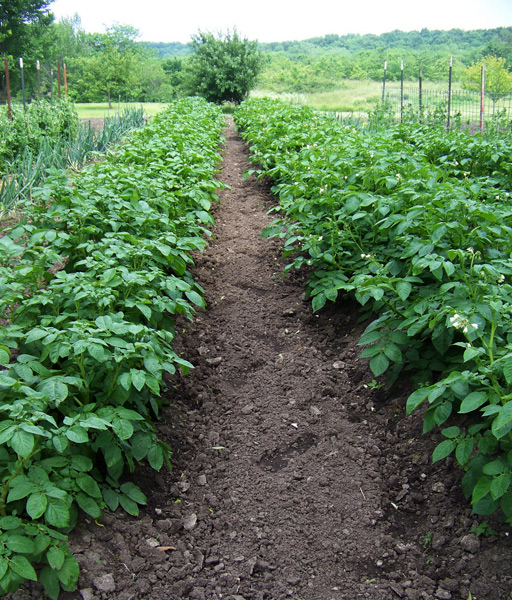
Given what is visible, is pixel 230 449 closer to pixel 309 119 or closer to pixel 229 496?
pixel 229 496

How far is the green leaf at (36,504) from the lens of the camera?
1508 mm

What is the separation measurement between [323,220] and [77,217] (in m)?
1.65

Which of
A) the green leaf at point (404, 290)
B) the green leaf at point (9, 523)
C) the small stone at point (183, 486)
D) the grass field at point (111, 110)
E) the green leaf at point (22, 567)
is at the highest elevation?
the grass field at point (111, 110)

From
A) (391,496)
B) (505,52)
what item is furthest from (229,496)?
(505,52)

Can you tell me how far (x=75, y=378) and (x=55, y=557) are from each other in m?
0.55

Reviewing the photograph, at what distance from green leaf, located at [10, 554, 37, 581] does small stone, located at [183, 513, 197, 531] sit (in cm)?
70

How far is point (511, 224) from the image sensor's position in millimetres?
2984

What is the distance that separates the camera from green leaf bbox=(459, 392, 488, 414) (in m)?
1.74

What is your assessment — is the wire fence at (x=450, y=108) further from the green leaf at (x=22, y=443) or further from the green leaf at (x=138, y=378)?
the green leaf at (x=22, y=443)

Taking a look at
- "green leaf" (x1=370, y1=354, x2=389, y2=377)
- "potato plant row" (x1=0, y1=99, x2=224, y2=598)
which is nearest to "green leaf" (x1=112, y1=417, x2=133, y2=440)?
"potato plant row" (x1=0, y1=99, x2=224, y2=598)

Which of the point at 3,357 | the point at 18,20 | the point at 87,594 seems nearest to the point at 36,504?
the point at 87,594

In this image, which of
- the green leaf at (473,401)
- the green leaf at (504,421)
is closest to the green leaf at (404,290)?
the green leaf at (473,401)

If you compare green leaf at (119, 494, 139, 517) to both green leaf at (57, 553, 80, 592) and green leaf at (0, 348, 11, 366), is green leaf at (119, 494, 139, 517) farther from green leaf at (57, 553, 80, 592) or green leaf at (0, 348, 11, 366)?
green leaf at (0, 348, 11, 366)

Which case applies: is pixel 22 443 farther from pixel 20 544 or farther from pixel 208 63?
pixel 208 63
